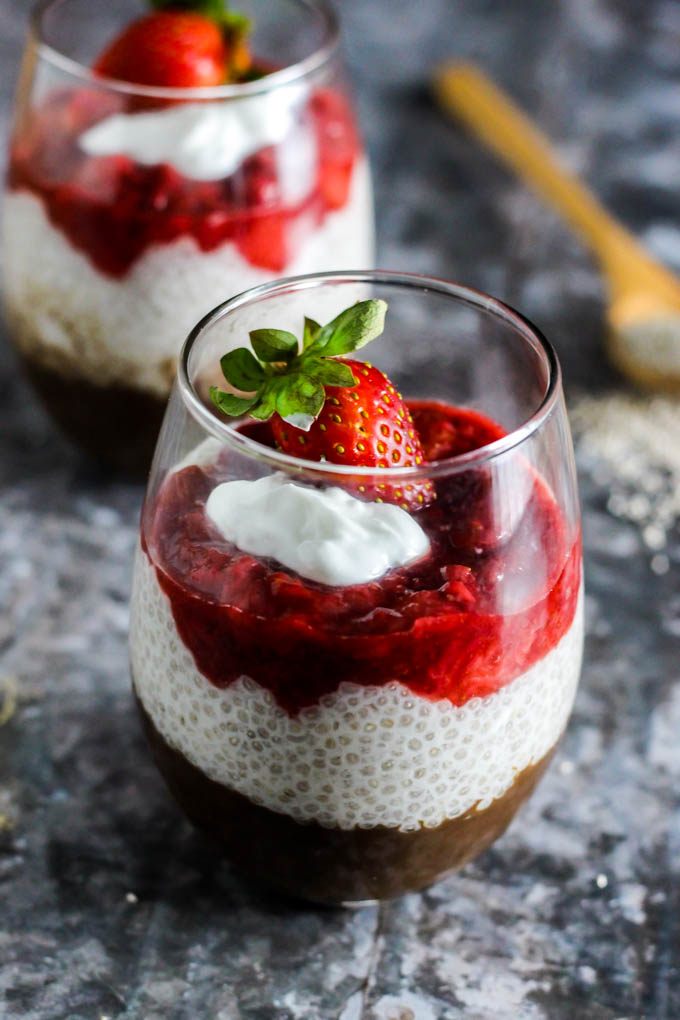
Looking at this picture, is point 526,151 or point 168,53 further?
point 526,151

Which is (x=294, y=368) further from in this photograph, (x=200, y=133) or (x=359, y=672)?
(x=200, y=133)

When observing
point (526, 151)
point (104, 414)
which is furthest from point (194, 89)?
point (526, 151)

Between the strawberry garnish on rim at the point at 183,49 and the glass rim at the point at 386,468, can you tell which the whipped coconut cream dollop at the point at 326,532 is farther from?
the strawberry garnish on rim at the point at 183,49

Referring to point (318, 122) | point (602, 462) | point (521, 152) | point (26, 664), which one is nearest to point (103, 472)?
point (26, 664)

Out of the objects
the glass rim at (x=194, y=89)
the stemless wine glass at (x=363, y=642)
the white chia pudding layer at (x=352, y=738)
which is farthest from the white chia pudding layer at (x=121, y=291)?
the white chia pudding layer at (x=352, y=738)

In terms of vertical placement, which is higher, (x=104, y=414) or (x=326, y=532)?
(x=326, y=532)

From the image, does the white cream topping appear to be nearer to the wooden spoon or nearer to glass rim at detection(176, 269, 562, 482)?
glass rim at detection(176, 269, 562, 482)

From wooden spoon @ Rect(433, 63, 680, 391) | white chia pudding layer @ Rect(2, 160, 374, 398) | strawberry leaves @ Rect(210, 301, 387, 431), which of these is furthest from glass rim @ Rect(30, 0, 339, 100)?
wooden spoon @ Rect(433, 63, 680, 391)

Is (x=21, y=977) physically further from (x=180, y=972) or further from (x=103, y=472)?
(x=103, y=472)
